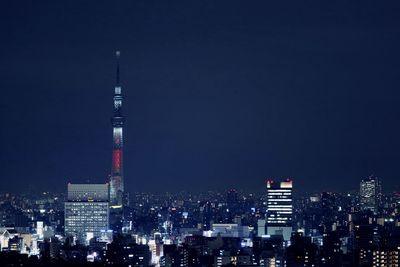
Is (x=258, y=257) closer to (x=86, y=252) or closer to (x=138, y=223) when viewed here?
(x=86, y=252)

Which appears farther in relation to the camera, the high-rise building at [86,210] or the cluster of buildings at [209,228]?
the high-rise building at [86,210]

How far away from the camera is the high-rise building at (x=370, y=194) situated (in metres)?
34.6

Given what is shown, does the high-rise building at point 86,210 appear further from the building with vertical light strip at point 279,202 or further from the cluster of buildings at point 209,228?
the building with vertical light strip at point 279,202

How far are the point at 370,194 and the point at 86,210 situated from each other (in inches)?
332

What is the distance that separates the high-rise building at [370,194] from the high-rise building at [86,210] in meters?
7.52

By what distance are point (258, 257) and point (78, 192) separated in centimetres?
1634

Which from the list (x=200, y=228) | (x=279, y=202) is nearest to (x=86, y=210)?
(x=200, y=228)

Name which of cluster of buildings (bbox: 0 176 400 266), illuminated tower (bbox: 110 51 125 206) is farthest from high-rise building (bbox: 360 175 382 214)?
illuminated tower (bbox: 110 51 125 206)

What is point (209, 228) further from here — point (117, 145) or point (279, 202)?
point (117, 145)

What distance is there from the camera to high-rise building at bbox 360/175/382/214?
34.6 metres

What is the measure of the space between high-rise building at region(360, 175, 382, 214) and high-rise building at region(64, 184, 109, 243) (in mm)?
7524

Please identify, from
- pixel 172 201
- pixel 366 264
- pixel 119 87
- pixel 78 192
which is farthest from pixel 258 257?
pixel 119 87

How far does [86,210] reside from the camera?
37469 millimetres

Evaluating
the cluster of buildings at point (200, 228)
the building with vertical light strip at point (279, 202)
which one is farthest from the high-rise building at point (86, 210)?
the building with vertical light strip at point (279, 202)
